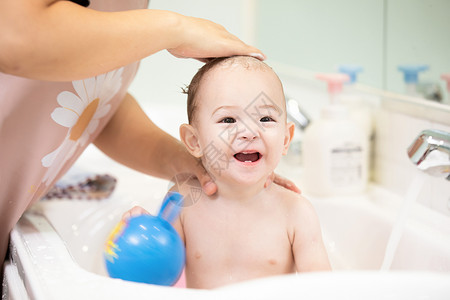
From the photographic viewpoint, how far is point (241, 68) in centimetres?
94

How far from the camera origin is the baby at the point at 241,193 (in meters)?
0.94

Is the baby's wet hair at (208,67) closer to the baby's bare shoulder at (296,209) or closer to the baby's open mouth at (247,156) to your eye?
the baby's open mouth at (247,156)

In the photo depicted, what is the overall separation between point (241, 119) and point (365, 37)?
0.91 m

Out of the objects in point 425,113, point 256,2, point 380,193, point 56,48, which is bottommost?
point 380,193

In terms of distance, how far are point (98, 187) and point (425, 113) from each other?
2.69 ft

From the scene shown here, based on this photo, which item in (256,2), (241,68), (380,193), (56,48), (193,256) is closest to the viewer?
(56,48)

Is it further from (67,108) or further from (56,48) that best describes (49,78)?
(67,108)

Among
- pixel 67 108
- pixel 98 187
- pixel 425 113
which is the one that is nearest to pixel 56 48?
pixel 67 108

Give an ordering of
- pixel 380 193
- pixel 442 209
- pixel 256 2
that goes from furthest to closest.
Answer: pixel 256 2 → pixel 380 193 → pixel 442 209

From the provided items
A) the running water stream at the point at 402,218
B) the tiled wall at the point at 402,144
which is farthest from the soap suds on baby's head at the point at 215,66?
the tiled wall at the point at 402,144

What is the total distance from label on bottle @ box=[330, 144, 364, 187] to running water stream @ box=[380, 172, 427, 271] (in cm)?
27

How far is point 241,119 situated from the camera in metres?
0.93

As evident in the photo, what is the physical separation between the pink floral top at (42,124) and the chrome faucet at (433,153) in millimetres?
544

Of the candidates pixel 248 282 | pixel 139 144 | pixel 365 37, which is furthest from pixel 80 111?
pixel 365 37
